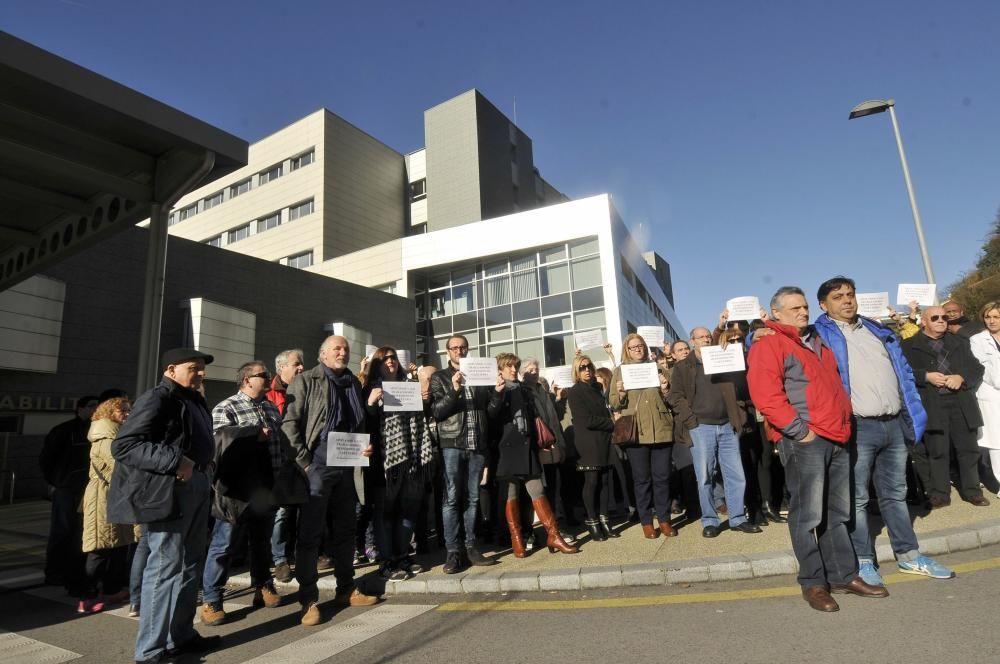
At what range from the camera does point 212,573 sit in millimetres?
4254

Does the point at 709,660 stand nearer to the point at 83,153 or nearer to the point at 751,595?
the point at 751,595

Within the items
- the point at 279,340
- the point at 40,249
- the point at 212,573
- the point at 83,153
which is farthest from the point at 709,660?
the point at 279,340

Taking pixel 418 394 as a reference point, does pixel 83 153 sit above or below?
above

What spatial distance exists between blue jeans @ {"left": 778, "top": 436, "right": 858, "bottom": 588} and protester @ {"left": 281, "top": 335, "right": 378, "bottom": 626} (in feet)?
10.0

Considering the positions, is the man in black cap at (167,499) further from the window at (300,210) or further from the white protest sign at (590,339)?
the window at (300,210)

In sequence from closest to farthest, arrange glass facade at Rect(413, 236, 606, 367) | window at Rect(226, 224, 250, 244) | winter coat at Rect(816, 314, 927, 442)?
1. winter coat at Rect(816, 314, 927, 442)
2. glass facade at Rect(413, 236, 606, 367)
3. window at Rect(226, 224, 250, 244)

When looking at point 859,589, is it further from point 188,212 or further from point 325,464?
point 188,212

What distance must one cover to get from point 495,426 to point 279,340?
50.2 feet

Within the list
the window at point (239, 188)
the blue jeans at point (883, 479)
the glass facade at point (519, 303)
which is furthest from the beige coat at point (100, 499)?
the window at point (239, 188)

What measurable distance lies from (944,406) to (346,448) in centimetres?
600

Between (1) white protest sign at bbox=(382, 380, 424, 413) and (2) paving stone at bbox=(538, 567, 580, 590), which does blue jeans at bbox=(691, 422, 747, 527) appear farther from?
(1) white protest sign at bbox=(382, 380, 424, 413)

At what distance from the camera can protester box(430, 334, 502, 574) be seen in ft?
16.5

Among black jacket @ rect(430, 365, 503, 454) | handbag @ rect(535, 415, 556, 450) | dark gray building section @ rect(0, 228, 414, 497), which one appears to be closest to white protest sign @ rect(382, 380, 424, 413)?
black jacket @ rect(430, 365, 503, 454)

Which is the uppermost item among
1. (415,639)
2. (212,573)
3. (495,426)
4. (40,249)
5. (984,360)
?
(40,249)
